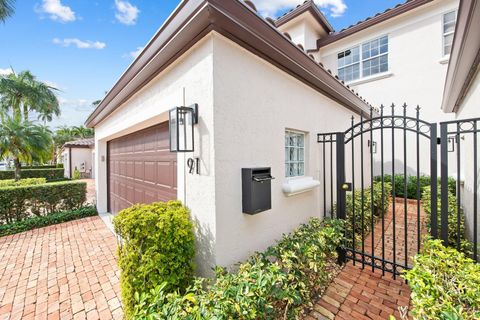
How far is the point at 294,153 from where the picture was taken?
4.39m

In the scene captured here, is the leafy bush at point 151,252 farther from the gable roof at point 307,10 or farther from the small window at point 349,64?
the small window at point 349,64

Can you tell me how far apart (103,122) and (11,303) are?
5927 millimetres

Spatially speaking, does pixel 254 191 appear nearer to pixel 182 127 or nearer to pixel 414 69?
pixel 182 127

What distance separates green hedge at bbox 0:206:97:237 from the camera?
6.12 metres

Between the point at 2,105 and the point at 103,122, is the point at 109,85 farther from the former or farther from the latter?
the point at 2,105

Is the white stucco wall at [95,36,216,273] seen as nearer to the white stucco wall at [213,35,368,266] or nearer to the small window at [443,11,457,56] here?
the white stucco wall at [213,35,368,266]

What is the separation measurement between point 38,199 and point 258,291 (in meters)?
8.53

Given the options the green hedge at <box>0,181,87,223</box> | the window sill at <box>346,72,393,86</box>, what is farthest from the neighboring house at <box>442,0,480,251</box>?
the green hedge at <box>0,181,87,223</box>

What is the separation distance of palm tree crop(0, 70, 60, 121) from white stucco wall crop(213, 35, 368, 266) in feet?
80.1

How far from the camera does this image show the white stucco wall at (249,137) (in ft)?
8.94

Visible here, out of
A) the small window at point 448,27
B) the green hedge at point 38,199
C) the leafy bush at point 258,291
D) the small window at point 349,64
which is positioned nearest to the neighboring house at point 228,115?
the leafy bush at point 258,291

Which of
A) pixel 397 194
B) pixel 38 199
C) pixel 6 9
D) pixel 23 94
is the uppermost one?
pixel 6 9

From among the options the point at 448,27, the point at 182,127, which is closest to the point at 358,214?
the point at 182,127

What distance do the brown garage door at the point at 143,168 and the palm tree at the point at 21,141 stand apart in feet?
30.4
